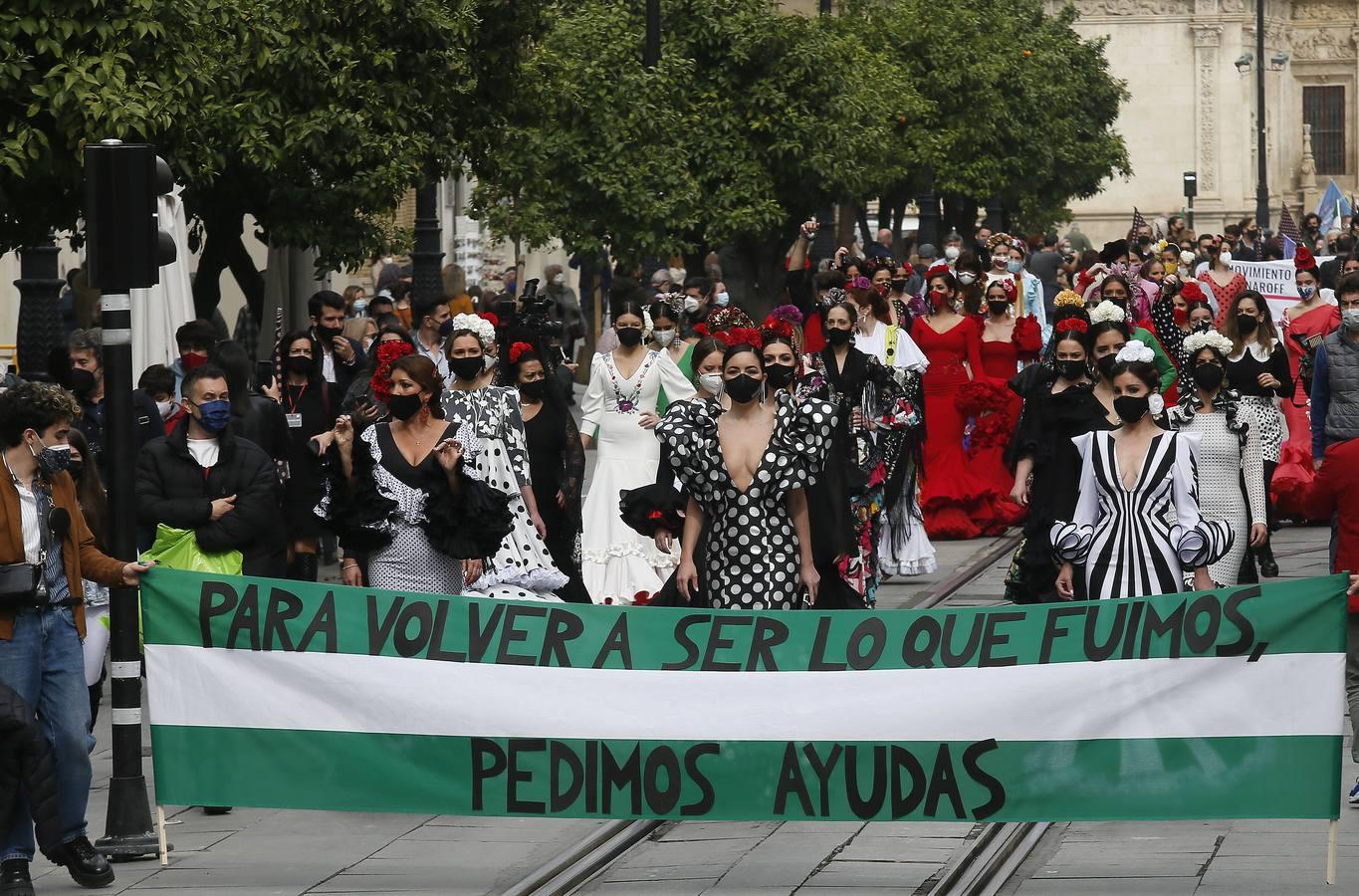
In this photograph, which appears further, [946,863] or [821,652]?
[946,863]

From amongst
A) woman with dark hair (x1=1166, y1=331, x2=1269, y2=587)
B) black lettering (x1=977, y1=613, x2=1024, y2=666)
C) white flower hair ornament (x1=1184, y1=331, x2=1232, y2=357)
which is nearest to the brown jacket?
black lettering (x1=977, y1=613, x2=1024, y2=666)


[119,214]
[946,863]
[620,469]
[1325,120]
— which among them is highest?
[1325,120]

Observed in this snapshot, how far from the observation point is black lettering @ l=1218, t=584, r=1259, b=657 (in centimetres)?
848

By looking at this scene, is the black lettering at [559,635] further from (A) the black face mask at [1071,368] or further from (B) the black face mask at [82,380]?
(A) the black face mask at [1071,368]

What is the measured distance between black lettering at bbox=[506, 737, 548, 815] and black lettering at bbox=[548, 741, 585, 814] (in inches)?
1.5

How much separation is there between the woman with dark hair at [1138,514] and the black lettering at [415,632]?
2.61 metres

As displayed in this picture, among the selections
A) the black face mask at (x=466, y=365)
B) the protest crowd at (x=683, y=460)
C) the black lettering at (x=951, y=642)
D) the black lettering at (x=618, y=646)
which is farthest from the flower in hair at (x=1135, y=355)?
the black face mask at (x=466, y=365)

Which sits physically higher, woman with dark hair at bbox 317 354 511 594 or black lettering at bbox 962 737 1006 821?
woman with dark hair at bbox 317 354 511 594

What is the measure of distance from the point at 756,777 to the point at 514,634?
94cm

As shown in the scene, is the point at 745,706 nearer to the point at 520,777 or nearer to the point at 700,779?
the point at 700,779

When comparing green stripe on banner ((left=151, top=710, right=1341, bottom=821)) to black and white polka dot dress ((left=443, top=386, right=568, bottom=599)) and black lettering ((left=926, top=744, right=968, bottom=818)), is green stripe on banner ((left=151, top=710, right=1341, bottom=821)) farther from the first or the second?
black and white polka dot dress ((left=443, top=386, right=568, bottom=599))

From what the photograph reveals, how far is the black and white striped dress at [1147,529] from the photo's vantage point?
9992 mm

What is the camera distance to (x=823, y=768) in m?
8.65

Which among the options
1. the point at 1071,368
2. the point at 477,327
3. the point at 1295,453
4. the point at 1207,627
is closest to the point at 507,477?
the point at 477,327
